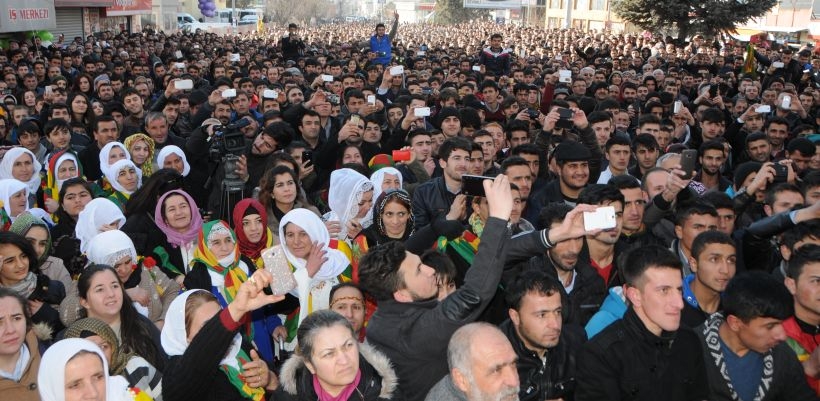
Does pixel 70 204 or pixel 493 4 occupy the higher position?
pixel 493 4

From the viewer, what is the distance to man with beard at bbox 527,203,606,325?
156 inches

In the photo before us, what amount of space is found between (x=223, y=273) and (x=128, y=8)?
95.8 feet

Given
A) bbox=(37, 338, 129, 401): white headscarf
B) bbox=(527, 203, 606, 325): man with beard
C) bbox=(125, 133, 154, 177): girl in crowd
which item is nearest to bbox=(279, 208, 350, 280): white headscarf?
bbox=(527, 203, 606, 325): man with beard

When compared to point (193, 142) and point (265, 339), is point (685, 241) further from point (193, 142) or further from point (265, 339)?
point (193, 142)

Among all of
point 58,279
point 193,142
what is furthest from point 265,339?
point 193,142

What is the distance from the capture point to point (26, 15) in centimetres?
1892

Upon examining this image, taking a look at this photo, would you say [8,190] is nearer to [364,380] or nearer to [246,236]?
[246,236]

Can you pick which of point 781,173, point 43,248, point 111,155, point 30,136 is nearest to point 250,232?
point 43,248

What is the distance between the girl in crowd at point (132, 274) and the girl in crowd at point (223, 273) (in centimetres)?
19

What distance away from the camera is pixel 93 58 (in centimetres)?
1484

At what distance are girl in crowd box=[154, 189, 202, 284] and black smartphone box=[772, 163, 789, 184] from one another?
13.5 feet

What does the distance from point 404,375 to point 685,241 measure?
230 centimetres

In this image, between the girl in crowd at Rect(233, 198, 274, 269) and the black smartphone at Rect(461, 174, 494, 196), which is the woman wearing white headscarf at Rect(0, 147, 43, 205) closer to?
the girl in crowd at Rect(233, 198, 274, 269)

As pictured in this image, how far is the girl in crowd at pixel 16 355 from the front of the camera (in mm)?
3332
